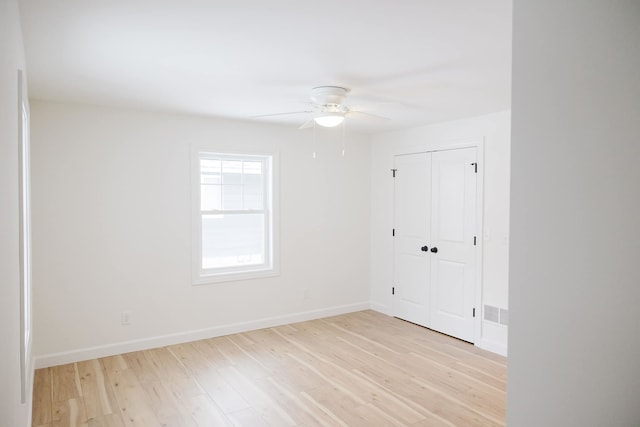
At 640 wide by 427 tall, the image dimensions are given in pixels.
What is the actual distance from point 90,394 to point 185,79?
2630mm

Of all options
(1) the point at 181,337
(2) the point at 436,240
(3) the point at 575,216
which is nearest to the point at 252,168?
(1) the point at 181,337

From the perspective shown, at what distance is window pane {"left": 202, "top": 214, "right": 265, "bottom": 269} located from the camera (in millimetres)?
4895

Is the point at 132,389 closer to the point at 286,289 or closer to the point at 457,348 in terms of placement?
the point at 286,289

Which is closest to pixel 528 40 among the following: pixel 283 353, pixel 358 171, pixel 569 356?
pixel 569 356

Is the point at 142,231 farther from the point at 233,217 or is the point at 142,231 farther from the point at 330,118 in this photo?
the point at 330,118

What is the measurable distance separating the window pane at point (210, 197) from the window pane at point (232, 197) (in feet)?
0.21

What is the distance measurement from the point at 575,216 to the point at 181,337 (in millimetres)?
4340

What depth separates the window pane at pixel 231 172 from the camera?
4980 mm

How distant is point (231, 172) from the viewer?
5027 millimetres

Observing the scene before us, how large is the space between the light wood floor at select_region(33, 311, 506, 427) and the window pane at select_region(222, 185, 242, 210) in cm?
152

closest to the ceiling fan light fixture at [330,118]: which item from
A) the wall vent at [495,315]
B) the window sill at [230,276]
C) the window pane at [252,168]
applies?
the window pane at [252,168]

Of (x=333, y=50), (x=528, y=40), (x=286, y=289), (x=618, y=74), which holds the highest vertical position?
(x=333, y=50)

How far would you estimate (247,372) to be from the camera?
3.83 meters

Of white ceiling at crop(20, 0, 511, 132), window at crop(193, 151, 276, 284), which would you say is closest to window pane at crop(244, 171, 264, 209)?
window at crop(193, 151, 276, 284)
